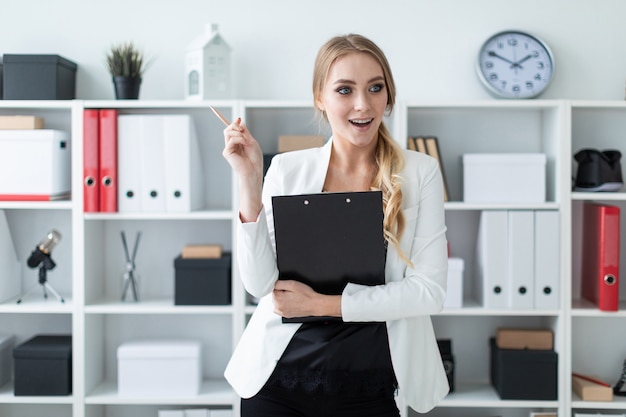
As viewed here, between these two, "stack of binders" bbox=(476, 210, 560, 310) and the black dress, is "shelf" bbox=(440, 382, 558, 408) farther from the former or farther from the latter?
the black dress

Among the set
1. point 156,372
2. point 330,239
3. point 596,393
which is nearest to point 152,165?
point 156,372

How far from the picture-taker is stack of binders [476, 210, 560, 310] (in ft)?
9.36

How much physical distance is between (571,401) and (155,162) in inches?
76.4

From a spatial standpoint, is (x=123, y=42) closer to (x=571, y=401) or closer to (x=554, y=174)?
(x=554, y=174)

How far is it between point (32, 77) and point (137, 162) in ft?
1.84

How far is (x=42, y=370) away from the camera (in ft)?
9.54

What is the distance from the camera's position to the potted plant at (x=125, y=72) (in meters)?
2.94

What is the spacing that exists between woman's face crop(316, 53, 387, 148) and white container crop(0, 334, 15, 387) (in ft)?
7.12

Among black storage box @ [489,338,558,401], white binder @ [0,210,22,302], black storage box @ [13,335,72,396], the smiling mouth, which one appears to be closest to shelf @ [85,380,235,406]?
black storage box @ [13,335,72,396]

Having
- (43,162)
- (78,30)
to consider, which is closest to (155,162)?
(43,162)

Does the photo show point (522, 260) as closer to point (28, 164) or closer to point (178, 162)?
point (178, 162)

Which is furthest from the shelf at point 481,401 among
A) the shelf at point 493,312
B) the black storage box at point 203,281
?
the black storage box at point 203,281

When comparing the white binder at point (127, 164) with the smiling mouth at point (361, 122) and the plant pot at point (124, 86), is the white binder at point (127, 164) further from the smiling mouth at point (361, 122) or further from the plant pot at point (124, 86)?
the smiling mouth at point (361, 122)

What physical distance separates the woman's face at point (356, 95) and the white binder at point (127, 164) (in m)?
1.46
